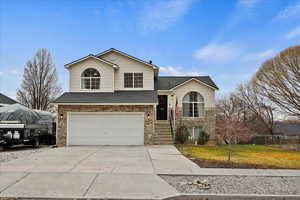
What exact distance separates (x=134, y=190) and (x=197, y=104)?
14667 mm

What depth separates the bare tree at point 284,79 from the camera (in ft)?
74.1

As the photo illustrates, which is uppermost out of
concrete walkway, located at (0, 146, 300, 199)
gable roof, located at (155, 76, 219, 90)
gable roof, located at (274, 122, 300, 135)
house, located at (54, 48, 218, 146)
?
gable roof, located at (155, 76, 219, 90)

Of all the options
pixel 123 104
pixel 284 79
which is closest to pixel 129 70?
pixel 123 104

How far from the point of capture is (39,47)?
2722 cm

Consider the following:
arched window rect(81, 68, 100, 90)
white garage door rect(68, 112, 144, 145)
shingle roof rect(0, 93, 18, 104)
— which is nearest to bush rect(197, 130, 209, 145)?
white garage door rect(68, 112, 144, 145)

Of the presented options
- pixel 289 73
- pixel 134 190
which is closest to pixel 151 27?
pixel 134 190

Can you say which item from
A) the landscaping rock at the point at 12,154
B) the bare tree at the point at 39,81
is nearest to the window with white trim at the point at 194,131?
the landscaping rock at the point at 12,154

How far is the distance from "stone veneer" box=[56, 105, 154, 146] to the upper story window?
2381 mm

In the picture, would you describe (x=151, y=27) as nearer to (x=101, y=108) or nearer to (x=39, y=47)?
(x=101, y=108)

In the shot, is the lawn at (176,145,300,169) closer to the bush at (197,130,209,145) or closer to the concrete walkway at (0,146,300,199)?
the concrete walkway at (0,146,300,199)

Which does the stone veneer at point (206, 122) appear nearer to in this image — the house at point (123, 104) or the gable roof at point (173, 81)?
the house at point (123, 104)

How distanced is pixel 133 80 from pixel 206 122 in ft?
22.9

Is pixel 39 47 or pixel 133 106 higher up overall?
pixel 39 47

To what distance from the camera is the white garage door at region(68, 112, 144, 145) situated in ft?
49.5
